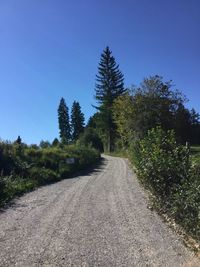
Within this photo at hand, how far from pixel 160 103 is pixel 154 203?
32768 mm

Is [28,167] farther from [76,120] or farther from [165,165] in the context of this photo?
[76,120]

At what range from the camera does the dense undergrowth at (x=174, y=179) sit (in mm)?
10930

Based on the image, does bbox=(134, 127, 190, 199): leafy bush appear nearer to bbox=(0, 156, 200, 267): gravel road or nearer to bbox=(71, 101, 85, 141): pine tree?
bbox=(0, 156, 200, 267): gravel road

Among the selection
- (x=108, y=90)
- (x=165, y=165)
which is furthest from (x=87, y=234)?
(x=108, y=90)

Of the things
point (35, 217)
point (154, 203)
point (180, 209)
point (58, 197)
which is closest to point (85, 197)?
point (58, 197)

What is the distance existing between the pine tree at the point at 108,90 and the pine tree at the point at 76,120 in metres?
29.0

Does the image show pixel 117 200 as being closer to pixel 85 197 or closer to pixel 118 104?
pixel 85 197

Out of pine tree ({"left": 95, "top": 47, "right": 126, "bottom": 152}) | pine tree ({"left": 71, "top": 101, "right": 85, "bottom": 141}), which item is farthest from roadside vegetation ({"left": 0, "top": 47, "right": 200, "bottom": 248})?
pine tree ({"left": 71, "top": 101, "right": 85, "bottom": 141})

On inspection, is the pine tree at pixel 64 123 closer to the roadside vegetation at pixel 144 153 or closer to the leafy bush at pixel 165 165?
the roadside vegetation at pixel 144 153

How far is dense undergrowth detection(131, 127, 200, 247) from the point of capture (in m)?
10.9

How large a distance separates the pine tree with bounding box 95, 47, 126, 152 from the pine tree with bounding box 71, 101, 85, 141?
2898cm

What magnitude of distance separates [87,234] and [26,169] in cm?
1504

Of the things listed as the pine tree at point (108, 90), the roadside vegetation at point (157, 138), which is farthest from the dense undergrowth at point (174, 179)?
the pine tree at point (108, 90)

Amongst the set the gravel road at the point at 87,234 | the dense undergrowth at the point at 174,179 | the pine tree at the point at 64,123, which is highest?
the pine tree at the point at 64,123
